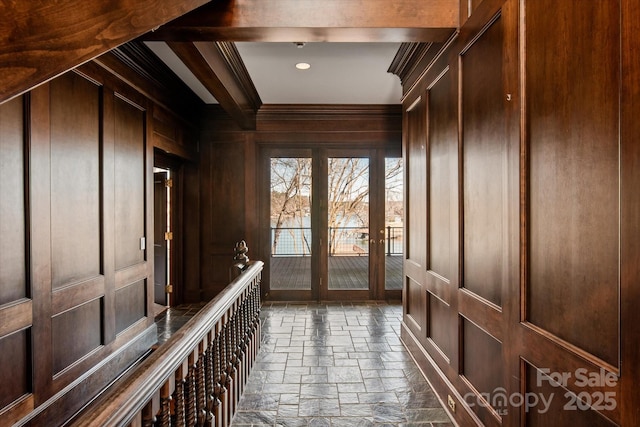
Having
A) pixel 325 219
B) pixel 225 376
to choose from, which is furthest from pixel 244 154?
pixel 225 376

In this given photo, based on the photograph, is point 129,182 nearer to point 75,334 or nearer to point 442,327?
point 75,334

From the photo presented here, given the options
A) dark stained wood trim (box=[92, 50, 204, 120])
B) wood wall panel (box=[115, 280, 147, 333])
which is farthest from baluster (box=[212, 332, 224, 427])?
dark stained wood trim (box=[92, 50, 204, 120])

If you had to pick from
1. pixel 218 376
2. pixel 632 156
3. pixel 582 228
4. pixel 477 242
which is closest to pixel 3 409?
pixel 218 376

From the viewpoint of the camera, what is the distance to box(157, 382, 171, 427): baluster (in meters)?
1.24

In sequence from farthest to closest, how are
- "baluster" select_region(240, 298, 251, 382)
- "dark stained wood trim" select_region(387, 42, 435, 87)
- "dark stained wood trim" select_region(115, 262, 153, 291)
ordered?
"dark stained wood trim" select_region(115, 262, 153, 291) → "dark stained wood trim" select_region(387, 42, 435, 87) → "baluster" select_region(240, 298, 251, 382)

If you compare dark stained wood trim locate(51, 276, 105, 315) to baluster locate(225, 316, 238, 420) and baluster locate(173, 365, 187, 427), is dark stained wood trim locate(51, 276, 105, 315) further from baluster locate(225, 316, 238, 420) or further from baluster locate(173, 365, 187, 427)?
baluster locate(173, 365, 187, 427)

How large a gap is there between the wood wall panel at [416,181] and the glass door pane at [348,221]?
6.37 feet

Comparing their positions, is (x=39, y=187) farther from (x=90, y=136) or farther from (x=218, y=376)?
(x=218, y=376)

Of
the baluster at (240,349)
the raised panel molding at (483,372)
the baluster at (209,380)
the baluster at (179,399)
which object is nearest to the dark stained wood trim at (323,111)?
the baluster at (240,349)

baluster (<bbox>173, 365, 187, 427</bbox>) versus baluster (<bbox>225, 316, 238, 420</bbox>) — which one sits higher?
baluster (<bbox>173, 365, 187, 427</bbox>)

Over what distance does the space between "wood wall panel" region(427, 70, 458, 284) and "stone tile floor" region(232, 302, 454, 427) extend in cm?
98

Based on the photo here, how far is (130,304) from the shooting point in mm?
3561

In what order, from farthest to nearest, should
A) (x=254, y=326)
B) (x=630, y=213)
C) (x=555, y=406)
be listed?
(x=254, y=326) < (x=555, y=406) < (x=630, y=213)

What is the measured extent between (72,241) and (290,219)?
3263 millimetres
